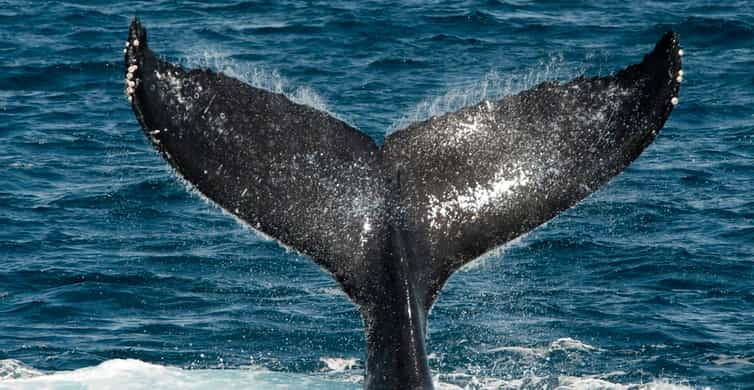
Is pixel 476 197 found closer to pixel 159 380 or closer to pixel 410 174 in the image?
pixel 410 174

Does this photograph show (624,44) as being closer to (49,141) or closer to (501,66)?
(501,66)

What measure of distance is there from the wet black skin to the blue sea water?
28 cm

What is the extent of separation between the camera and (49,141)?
20.2 meters

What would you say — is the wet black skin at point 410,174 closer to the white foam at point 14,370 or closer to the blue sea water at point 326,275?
the blue sea water at point 326,275

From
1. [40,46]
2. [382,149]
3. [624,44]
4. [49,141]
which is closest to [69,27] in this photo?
[40,46]

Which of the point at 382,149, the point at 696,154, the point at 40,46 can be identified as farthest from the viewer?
the point at 40,46

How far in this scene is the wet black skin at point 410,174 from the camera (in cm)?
776

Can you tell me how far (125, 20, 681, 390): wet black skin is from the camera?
25.5 ft

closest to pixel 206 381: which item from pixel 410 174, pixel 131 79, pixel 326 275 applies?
pixel 410 174

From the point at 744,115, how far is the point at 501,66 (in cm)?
445

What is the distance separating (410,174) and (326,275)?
24.8 ft

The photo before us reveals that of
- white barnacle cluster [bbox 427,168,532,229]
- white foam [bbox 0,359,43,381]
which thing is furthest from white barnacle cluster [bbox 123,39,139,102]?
white foam [bbox 0,359,43,381]

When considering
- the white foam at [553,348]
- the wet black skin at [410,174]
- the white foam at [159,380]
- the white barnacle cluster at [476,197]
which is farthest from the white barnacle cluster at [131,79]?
the white foam at [553,348]

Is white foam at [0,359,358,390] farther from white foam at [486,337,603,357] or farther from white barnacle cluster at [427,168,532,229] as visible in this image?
white barnacle cluster at [427,168,532,229]
